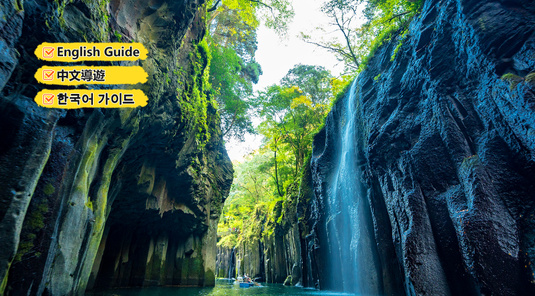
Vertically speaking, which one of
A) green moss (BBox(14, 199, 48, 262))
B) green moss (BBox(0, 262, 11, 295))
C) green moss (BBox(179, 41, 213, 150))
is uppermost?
green moss (BBox(179, 41, 213, 150))

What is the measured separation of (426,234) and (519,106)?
121 inches

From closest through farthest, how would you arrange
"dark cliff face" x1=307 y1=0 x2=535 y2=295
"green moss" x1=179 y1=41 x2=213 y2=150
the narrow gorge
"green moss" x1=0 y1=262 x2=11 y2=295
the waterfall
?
"green moss" x1=0 y1=262 x2=11 y2=295 < the narrow gorge < "dark cliff face" x1=307 y1=0 x2=535 y2=295 < the waterfall < "green moss" x1=179 y1=41 x2=213 y2=150

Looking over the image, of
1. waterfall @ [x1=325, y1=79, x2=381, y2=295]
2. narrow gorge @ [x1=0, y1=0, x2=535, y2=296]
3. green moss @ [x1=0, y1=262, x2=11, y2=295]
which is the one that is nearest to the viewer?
Result: green moss @ [x1=0, y1=262, x2=11, y2=295]

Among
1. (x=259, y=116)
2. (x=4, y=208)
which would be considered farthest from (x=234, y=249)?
(x=4, y=208)

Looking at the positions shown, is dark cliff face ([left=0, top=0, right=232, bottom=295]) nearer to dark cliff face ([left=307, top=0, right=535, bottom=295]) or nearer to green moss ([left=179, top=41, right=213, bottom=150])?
green moss ([left=179, top=41, right=213, bottom=150])

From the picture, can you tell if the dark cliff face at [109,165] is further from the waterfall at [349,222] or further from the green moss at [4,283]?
the waterfall at [349,222]

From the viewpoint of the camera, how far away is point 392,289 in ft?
23.5

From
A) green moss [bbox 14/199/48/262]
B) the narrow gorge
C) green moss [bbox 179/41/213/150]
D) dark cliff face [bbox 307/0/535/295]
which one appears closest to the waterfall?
the narrow gorge

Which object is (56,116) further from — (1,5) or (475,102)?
Answer: (475,102)

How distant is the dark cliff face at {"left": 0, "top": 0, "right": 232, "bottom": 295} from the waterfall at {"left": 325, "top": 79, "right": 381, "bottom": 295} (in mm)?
6522

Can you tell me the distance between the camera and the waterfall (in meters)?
8.45

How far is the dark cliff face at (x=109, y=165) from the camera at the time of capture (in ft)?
11.6

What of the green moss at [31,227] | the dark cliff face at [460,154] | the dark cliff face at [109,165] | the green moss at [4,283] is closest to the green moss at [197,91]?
the dark cliff face at [109,165]

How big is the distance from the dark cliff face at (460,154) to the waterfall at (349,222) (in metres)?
0.96
